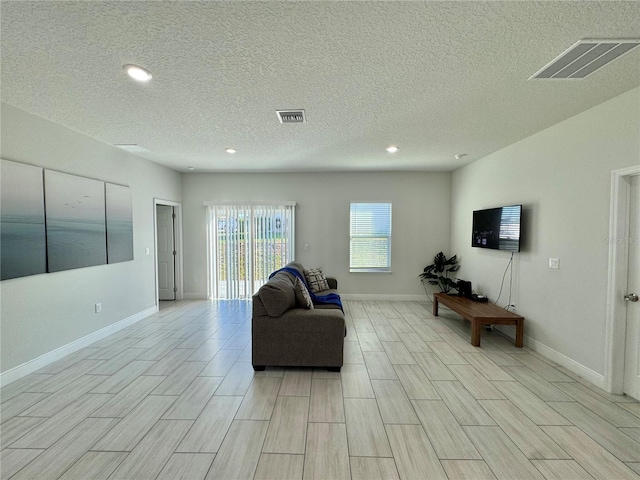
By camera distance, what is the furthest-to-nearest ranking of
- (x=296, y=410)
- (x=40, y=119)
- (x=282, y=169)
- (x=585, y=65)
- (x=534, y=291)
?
(x=282, y=169) < (x=534, y=291) < (x=40, y=119) < (x=296, y=410) < (x=585, y=65)

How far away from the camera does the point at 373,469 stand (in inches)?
67.7

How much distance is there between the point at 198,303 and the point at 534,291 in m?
5.74

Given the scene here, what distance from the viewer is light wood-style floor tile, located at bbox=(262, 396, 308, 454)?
190cm

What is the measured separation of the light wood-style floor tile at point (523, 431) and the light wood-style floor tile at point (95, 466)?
8.89 ft

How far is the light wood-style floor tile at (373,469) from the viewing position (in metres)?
1.66

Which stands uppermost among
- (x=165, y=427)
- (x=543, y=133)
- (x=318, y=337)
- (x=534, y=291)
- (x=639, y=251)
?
(x=543, y=133)

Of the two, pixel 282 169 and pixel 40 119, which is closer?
pixel 40 119

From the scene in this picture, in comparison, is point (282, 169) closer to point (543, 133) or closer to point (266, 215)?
point (266, 215)

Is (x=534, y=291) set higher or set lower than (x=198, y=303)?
higher

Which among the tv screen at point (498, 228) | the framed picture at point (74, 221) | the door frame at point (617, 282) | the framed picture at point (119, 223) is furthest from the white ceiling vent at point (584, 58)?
the framed picture at point (119, 223)

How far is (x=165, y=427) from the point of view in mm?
2098

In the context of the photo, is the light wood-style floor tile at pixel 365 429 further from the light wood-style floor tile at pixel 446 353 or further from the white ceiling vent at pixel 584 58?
the white ceiling vent at pixel 584 58

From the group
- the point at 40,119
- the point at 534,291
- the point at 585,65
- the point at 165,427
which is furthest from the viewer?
the point at 534,291

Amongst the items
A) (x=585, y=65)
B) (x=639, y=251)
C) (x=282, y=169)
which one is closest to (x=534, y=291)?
(x=639, y=251)
